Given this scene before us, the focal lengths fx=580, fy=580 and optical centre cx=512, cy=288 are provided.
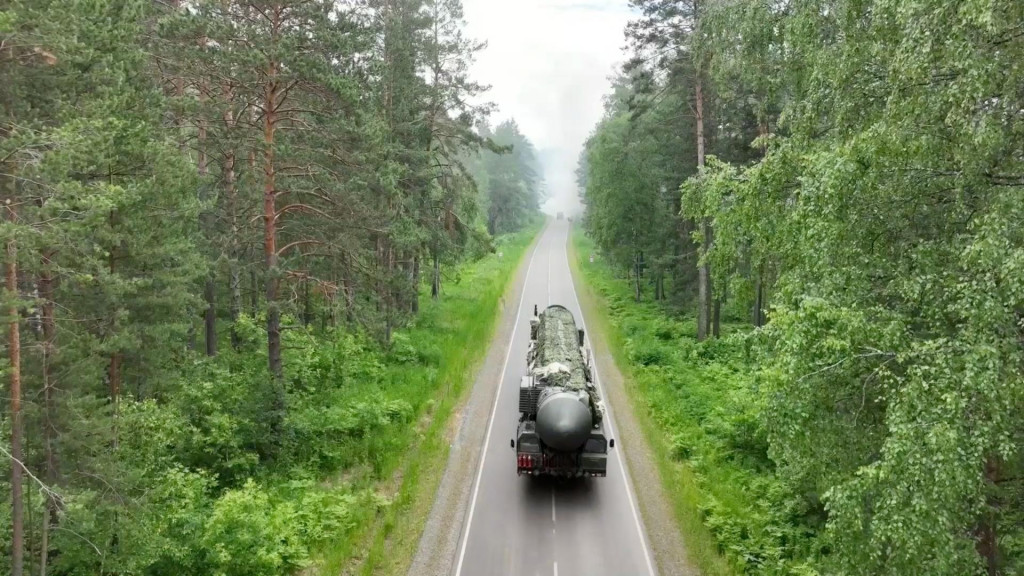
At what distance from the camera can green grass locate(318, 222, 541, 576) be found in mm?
13859

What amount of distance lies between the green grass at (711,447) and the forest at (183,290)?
26.0ft

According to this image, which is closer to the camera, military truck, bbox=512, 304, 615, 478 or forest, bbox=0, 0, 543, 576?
forest, bbox=0, 0, 543, 576

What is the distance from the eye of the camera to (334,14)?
1611 cm

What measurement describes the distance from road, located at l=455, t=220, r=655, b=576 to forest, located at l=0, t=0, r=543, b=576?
2.47m

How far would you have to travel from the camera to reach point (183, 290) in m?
15.7

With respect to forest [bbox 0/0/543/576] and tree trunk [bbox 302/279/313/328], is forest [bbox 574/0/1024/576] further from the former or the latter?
tree trunk [bbox 302/279/313/328]

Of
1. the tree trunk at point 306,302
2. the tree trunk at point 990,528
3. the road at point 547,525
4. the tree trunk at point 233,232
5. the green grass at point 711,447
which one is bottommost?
the road at point 547,525

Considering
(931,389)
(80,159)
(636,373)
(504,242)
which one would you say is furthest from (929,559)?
(504,242)

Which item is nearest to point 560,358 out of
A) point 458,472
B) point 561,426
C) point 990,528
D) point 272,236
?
point 561,426

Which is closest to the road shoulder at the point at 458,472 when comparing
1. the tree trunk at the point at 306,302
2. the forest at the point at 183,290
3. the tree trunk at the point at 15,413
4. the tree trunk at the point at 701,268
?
the forest at the point at 183,290

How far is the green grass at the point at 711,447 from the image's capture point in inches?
541

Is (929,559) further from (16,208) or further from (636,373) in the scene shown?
(636,373)

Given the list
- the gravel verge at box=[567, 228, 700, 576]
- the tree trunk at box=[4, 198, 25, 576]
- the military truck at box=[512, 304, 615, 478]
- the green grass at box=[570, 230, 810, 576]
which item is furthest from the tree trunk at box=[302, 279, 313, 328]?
the green grass at box=[570, 230, 810, 576]

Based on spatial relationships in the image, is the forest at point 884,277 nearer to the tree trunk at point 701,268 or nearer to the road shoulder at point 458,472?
the road shoulder at point 458,472
